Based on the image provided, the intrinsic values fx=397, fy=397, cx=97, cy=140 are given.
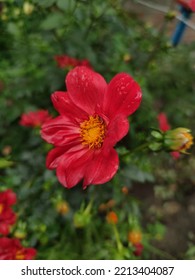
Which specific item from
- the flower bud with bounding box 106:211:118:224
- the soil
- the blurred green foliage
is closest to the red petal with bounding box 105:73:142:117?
the blurred green foliage

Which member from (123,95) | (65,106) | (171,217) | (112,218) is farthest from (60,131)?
(171,217)

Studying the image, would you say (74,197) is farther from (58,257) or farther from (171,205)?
(171,205)

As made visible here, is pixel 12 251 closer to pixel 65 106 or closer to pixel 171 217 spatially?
pixel 65 106

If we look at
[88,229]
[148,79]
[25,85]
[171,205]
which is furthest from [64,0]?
[171,205]

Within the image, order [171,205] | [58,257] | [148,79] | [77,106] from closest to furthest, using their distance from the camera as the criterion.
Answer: [77,106], [58,257], [148,79], [171,205]

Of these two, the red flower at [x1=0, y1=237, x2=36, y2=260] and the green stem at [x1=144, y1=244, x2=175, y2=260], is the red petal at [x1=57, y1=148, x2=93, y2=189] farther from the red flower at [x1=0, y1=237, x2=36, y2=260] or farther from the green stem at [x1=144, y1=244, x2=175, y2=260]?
the green stem at [x1=144, y1=244, x2=175, y2=260]

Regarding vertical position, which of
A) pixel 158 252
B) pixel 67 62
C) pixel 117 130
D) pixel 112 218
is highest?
pixel 117 130
